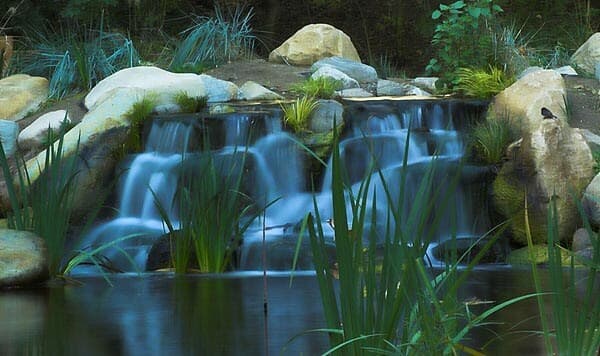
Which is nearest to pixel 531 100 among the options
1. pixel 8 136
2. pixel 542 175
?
pixel 542 175

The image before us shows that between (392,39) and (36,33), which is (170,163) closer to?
(36,33)

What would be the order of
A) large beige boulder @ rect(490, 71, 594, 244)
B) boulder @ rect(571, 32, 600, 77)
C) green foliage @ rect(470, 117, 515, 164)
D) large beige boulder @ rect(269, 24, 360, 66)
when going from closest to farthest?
large beige boulder @ rect(490, 71, 594, 244), green foliage @ rect(470, 117, 515, 164), boulder @ rect(571, 32, 600, 77), large beige boulder @ rect(269, 24, 360, 66)

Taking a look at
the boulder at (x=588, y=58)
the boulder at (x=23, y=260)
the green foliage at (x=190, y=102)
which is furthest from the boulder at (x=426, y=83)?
the boulder at (x=23, y=260)

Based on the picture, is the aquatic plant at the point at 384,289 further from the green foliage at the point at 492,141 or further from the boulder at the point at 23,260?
the green foliage at the point at 492,141

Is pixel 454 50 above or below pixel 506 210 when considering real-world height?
above

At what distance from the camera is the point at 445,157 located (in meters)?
9.03

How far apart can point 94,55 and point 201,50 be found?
1.35 metres

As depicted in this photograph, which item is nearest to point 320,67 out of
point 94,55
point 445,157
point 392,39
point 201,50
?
point 201,50

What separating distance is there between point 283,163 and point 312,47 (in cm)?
440

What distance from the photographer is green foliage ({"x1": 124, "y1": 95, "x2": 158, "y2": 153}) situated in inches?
370

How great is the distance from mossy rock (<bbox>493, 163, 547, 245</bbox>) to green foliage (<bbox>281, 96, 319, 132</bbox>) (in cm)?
174

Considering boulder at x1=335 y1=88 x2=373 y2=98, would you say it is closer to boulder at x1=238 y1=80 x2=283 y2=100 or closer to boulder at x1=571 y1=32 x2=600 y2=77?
boulder at x1=238 y1=80 x2=283 y2=100

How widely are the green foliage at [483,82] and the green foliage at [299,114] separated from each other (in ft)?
5.66

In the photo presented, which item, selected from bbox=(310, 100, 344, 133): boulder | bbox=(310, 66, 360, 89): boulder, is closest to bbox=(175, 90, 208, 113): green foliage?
bbox=(310, 100, 344, 133): boulder
